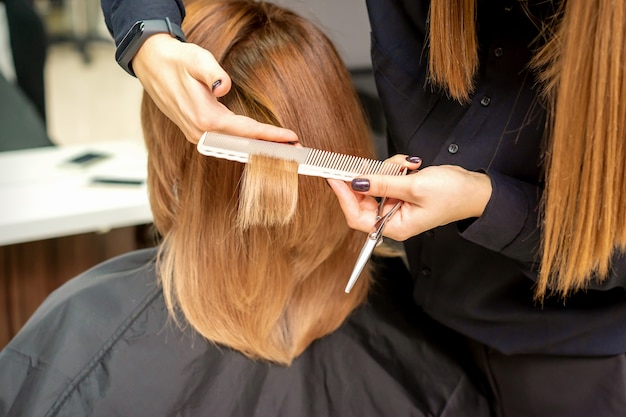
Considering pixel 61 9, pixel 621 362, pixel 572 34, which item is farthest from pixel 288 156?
pixel 61 9

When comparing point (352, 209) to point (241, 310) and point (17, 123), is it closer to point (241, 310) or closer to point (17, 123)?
point (241, 310)

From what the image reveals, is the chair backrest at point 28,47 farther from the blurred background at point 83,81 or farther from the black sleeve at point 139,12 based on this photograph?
the black sleeve at point 139,12

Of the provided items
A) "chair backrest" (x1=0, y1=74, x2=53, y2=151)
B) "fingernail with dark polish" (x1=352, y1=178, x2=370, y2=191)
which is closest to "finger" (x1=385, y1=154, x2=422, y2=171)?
"fingernail with dark polish" (x1=352, y1=178, x2=370, y2=191)

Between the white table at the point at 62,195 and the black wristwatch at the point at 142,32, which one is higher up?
the black wristwatch at the point at 142,32

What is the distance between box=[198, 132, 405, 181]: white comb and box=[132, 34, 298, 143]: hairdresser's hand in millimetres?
20

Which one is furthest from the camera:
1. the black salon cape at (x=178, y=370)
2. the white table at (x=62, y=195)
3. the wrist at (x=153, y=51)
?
the white table at (x=62, y=195)

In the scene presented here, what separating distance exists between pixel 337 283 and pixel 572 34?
732 mm

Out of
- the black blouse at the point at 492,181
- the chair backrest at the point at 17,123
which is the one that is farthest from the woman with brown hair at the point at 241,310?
the chair backrest at the point at 17,123

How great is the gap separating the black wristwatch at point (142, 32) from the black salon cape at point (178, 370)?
510 mm

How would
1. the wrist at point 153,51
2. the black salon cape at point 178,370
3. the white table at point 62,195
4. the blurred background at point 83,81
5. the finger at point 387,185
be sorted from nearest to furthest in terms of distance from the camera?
the finger at point 387,185, the wrist at point 153,51, the black salon cape at point 178,370, the white table at point 62,195, the blurred background at point 83,81

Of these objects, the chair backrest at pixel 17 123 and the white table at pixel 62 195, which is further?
the chair backrest at pixel 17 123

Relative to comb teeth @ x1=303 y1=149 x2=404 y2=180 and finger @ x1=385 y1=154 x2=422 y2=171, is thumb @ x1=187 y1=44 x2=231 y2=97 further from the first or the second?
finger @ x1=385 y1=154 x2=422 y2=171

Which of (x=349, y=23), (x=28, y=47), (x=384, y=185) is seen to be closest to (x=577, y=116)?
(x=384, y=185)

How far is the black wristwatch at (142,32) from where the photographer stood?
3.32 feet
